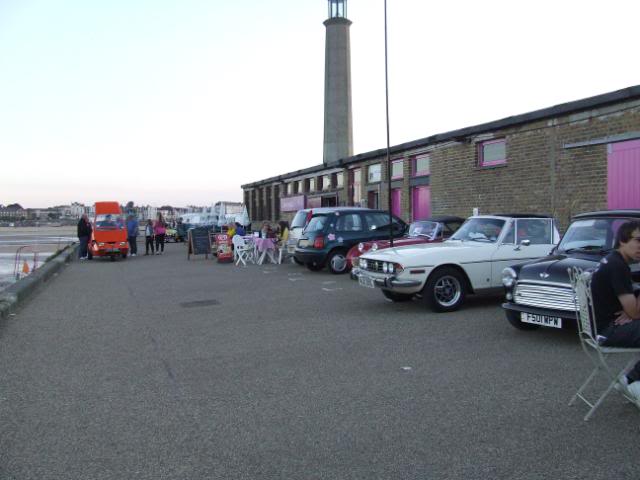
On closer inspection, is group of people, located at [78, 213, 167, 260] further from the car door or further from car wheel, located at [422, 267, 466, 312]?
the car door

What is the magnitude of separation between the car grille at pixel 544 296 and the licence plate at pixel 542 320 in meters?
0.12

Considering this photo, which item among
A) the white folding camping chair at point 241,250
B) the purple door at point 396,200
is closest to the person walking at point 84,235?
the white folding camping chair at point 241,250

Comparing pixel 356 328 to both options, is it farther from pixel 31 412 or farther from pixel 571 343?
pixel 31 412

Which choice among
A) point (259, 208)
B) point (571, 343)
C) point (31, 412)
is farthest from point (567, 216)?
point (259, 208)

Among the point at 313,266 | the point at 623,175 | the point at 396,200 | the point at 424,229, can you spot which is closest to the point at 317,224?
the point at 313,266

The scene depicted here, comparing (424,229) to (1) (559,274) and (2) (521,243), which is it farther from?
(1) (559,274)

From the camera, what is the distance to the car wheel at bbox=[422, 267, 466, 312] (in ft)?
29.7

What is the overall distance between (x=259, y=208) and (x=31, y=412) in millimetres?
40699

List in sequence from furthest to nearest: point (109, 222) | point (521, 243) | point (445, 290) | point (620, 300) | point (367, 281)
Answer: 1. point (109, 222)
2. point (367, 281)
3. point (521, 243)
4. point (445, 290)
5. point (620, 300)

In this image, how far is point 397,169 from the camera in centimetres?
2353

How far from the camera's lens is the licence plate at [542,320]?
22.2ft

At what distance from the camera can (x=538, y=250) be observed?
31.5ft

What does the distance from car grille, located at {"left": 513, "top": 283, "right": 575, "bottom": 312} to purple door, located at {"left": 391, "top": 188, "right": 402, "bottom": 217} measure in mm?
16088

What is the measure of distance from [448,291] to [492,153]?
988 centimetres
